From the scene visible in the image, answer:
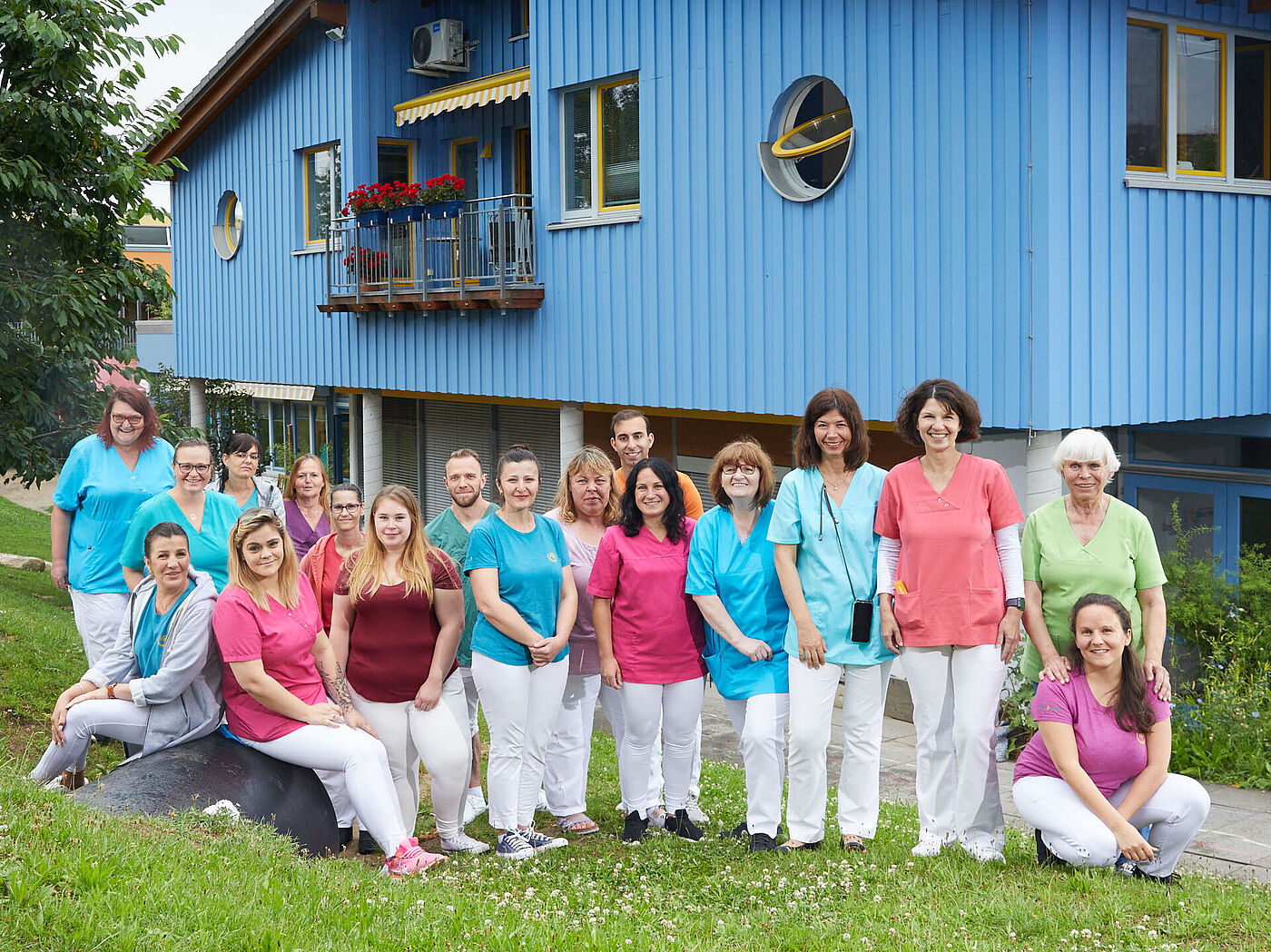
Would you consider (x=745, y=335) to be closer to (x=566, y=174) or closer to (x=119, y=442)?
(x=566, y=174)

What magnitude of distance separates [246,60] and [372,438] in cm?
595

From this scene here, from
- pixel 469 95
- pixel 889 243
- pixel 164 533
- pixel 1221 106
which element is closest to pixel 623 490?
pixel 164 533

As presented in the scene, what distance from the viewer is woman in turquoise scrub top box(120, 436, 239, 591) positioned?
6840mm

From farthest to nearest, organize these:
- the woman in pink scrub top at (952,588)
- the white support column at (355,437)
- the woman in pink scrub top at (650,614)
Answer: the white support column at (355,437), the woman in pink scrub top at (650,614), the woman in pink scrub top at (952,588)

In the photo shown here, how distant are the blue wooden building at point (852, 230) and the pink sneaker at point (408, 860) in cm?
580

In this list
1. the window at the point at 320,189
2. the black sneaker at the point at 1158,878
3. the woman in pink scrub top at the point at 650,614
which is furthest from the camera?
the window at the point at 320,189

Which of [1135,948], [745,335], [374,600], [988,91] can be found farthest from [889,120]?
[1135,948]

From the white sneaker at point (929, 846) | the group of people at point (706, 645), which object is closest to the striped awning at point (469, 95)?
the group of people at point (706, 645)

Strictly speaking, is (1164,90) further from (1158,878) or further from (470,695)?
(470,695)

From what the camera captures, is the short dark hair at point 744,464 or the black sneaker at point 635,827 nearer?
the short dark hair at point 744,464

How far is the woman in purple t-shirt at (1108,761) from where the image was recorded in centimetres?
545

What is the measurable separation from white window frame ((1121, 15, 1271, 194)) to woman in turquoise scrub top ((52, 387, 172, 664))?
728 centimetres

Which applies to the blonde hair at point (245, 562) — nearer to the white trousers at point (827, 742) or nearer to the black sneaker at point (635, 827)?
the black sneaker at point (635, 827)

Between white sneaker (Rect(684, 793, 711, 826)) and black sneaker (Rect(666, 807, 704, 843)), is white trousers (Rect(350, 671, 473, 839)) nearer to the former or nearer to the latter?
black sneaker (Rect(666, 807, 704, 843))
